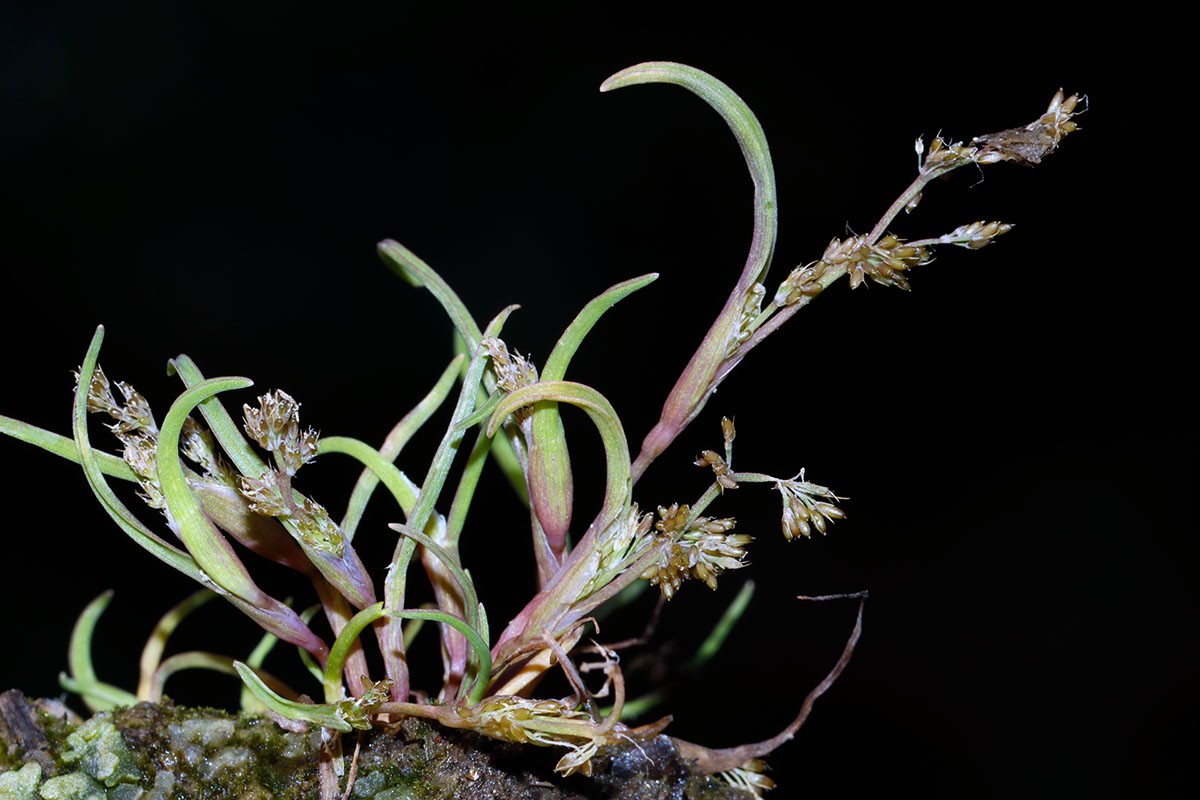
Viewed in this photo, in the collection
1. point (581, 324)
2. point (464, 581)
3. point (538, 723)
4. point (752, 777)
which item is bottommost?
point (752, 777)

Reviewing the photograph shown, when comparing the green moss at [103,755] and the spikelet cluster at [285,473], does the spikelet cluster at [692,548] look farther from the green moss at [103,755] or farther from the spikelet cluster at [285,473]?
the green moss at [103,755]

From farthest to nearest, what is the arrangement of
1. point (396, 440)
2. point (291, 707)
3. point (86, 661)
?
1. point (86, 661)
2. point (396, 440)
3. point (291, 707)

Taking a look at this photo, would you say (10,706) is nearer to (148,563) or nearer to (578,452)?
(148,563)

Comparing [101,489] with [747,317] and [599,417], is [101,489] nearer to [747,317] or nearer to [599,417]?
[599,417]

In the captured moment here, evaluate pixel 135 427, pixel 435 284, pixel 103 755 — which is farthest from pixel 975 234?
pixel 103 755

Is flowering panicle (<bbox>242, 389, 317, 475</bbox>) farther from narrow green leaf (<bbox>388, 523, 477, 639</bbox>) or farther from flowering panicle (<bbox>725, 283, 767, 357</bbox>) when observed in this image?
flowering panicle (<bbox>725, 283, 767, 357</bbox>)

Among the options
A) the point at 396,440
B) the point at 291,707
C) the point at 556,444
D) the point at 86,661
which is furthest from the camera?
the point at 86,661

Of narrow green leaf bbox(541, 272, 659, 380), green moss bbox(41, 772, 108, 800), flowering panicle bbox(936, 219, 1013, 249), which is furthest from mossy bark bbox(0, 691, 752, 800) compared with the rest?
flowering panicle bbox(936, 219, 1013, 249)
